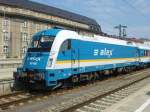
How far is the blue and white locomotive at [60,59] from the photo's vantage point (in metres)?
16.3

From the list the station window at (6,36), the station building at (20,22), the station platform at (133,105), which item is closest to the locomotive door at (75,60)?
the station platform at (133,105)

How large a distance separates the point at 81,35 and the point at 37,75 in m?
4.89

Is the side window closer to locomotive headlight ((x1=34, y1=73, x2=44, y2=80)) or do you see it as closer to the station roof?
locomotive headlight ((x1=34, y1=73, x2=44, y2=80))

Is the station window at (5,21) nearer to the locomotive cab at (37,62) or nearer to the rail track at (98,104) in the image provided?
the locomotive cab at (37,62)

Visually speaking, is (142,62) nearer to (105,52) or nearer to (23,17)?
(105,52)

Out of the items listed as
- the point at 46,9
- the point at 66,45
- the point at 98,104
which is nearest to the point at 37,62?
the point at 66,45

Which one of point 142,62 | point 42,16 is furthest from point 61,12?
point 142,62

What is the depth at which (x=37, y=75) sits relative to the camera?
16.1 metres

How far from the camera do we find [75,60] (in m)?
18.7

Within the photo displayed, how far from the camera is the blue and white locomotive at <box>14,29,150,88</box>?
53.4ft

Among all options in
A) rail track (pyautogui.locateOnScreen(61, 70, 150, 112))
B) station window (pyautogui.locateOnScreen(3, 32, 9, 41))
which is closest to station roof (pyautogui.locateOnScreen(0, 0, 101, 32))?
station window (pyautogui.locateOnScreen(3, 32, 9, 41))

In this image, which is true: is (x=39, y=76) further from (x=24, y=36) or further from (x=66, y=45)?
(x=24, y=36)

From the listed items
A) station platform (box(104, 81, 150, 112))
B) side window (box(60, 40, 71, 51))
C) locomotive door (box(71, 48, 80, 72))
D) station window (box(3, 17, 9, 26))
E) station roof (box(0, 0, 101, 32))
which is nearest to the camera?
station platform (box(104, 81, 150, 112))

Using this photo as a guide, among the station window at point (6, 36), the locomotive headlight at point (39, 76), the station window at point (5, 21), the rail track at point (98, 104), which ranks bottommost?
the rail track at point (98, 104)
